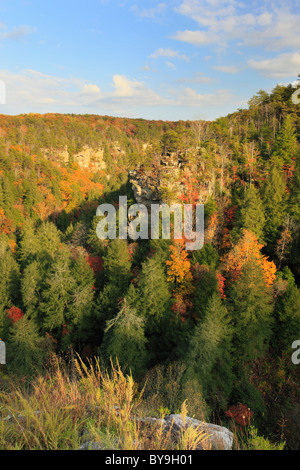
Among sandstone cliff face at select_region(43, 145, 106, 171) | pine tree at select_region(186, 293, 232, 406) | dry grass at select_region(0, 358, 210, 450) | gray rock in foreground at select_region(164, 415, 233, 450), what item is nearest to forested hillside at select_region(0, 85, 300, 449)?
pine tree at select_region(186, 293, 232, 406)

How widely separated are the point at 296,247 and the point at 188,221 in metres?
10.5

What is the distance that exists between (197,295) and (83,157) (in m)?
78.0

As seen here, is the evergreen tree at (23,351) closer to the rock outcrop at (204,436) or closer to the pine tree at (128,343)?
the pine tree at (128,343)

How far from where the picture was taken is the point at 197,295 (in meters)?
19.7

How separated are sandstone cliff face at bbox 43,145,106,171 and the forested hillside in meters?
43.9

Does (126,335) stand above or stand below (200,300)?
below

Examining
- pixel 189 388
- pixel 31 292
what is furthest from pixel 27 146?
pixel 189 388

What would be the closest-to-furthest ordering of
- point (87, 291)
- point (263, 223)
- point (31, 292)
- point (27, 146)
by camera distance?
point (87, 291) → point (31, 292) → point (263, 223) → point (27, 146)

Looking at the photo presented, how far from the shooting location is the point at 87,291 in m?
21.8

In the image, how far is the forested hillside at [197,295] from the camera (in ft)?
50.1

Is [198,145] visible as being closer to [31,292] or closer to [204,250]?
[204,250]

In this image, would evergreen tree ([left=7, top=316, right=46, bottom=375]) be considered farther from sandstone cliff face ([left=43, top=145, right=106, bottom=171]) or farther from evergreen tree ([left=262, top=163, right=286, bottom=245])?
sandstone cliff face ([left=43, top=145, right=106, bottom=171])

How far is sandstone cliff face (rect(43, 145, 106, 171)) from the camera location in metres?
77.8
